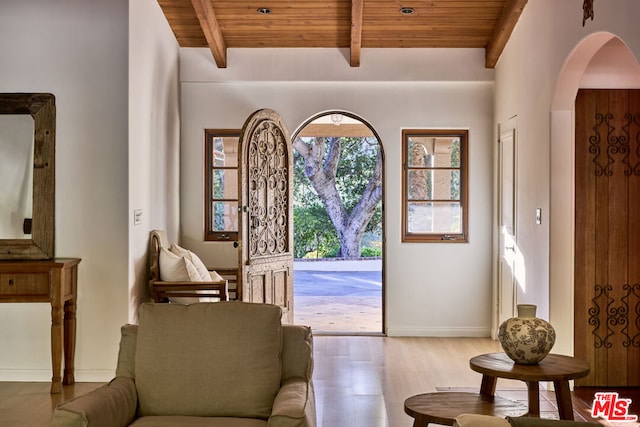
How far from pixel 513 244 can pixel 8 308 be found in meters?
4.11

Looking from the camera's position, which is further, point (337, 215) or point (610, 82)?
point (337, 215)

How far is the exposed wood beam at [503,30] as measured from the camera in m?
6.62

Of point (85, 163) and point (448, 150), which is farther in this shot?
point (448, 150)

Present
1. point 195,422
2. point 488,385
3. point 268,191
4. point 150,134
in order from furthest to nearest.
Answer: point 268,191 → point 150,134 → point 488,385 → point 195,422

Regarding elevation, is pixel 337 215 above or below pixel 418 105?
below

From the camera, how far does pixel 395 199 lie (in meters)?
7.94

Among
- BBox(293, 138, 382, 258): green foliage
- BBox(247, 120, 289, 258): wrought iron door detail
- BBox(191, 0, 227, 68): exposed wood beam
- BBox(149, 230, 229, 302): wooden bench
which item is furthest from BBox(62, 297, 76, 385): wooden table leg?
BBox(293, 138, 382, 258): green foliage

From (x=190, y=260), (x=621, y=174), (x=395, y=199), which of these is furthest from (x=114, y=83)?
(x=621, y=174)

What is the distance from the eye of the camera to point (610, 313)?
19.1ft

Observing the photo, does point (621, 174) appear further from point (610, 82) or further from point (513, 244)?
point (513, 244)

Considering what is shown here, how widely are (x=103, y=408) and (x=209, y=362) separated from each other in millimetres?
462

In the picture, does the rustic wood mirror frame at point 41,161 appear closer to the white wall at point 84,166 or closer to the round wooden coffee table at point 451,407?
the white wall at point 84,166

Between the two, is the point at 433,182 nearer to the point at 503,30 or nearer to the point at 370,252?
the point at 503,30
